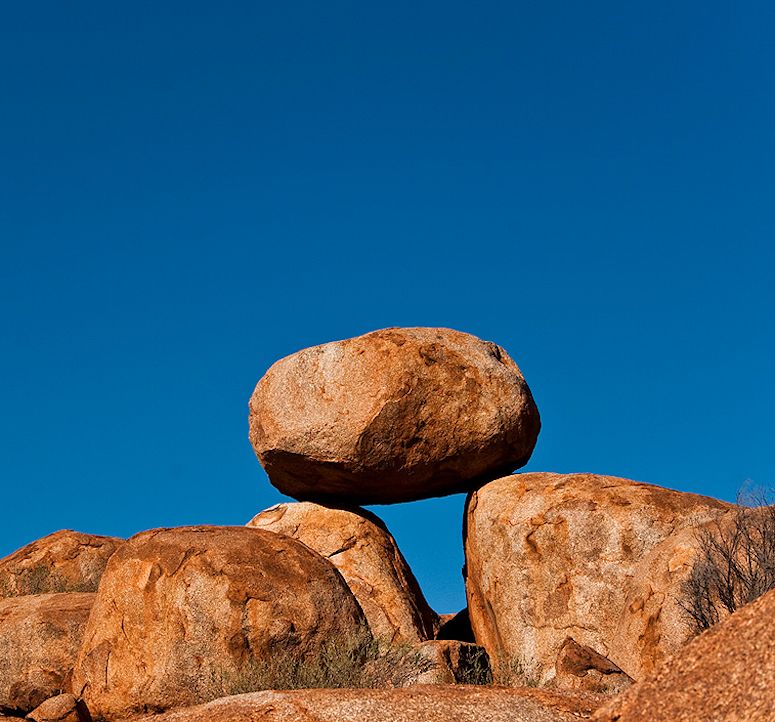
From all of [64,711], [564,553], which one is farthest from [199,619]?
[564,553]

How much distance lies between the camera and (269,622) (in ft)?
35.6

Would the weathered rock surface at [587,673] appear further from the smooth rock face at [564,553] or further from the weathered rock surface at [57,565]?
the weathered rock surface at [57,565]

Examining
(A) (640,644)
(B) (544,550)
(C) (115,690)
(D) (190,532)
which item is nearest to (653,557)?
(A) (640,644)

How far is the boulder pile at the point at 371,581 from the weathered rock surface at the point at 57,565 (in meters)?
0.03

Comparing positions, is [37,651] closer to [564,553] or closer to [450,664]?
[450,664]

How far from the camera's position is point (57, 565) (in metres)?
16.8

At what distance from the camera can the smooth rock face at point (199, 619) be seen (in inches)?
426

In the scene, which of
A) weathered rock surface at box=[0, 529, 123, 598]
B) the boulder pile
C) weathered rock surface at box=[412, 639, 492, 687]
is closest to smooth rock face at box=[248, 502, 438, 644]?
the boulder pile

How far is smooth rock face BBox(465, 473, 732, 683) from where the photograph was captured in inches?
509

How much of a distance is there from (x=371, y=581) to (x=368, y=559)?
0.31 metres

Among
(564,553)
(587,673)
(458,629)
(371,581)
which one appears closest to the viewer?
(587,673)

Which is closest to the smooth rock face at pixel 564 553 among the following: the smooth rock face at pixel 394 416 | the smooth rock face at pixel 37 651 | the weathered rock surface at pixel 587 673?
the smooth rock face at pixel 394 416

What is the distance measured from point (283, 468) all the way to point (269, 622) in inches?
174

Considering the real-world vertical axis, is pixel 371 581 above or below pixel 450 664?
above
